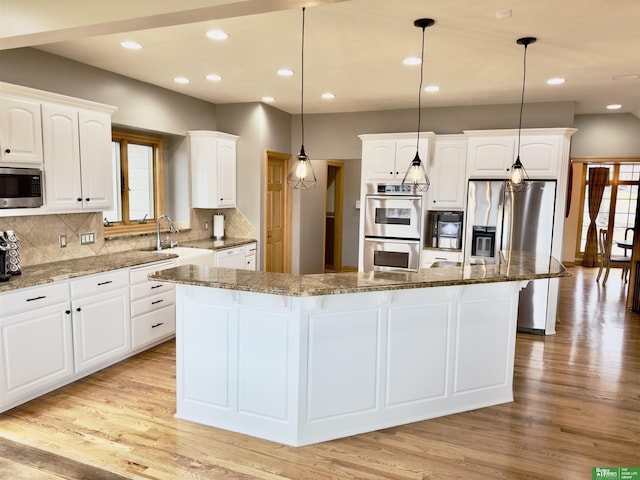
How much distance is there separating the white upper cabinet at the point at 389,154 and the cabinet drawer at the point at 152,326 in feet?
9.54

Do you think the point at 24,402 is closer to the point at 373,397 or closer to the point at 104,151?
the point at 104,151

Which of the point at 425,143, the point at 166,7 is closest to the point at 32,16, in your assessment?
the point at 166,7

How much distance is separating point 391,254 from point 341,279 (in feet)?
9.69

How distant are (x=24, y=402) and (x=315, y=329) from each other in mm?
2253

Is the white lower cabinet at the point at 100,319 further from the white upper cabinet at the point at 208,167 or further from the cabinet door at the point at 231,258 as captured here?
the white upper cabinet at the point at 208,167

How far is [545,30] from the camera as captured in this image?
3.03 meters

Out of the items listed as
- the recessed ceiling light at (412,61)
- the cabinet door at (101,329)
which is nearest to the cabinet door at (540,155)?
the recessed ceiling light at (412,61)

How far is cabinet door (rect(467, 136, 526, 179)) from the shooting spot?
4992 mm

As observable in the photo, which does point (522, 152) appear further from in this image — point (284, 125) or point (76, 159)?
point (76, 159)

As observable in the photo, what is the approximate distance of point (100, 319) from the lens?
3658 millimetres

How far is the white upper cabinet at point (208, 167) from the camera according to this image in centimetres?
536

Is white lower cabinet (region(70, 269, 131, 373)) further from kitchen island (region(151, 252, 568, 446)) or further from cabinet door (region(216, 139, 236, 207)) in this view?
cabinet door (region(216, 139, 236, 207))

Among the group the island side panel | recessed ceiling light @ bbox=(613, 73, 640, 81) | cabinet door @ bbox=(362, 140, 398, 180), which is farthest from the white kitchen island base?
cabinet door @ bbox=(362, 140, 398, 180)

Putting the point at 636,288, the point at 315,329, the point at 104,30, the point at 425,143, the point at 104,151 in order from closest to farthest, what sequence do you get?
the point at 104,30, the point at 315,329, the point at 104,151, the point at 425,143, the point at 636,288
